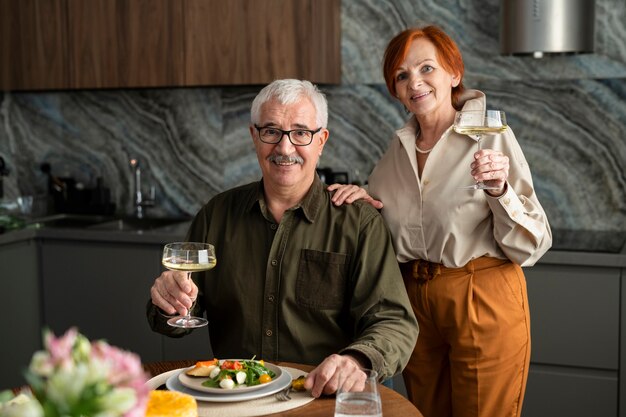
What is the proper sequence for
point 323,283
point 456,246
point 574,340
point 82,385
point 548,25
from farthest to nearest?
point 548,25 < point 574,340 < point 456,246 < point 323,283 < point 82,385

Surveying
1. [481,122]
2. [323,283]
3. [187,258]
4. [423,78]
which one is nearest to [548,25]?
[423,78]

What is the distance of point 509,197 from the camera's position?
7.33ft

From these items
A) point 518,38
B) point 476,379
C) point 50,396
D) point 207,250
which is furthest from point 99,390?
point 518,38

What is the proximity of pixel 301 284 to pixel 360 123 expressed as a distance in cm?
194

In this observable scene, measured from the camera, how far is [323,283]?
7.41ft

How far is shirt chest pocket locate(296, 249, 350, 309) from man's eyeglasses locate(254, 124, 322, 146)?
0.31m

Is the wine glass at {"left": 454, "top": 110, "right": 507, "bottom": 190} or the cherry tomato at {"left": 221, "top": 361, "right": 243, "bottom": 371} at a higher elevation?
the wine glass at {"left": 454, "top": 110, "right": 507, "bottom": 190}

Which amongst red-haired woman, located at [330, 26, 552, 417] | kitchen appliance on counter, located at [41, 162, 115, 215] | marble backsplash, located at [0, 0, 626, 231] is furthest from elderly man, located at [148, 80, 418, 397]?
kitchen appliance on counter, located at [41, 162, 115, 215]

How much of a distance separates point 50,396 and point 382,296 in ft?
4.23

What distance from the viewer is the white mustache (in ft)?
7.47

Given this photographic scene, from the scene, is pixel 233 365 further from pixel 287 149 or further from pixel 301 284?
pixel 287 149

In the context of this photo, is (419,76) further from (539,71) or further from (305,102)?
(539,71)

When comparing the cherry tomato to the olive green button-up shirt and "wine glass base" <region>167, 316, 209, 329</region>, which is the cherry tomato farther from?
the olive green button-up shirt

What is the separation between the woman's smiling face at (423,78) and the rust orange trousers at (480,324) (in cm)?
46
